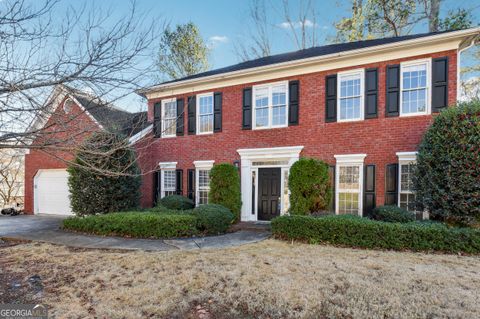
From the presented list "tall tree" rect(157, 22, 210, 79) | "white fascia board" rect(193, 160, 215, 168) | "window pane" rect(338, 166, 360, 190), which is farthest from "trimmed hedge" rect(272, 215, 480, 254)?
"tall tree" rect(157, 22, 210, 79)

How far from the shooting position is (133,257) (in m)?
5.90

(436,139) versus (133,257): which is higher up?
(436,139)

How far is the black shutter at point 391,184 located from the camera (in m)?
8.52

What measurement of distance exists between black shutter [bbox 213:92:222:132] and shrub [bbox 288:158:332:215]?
445 centimetres

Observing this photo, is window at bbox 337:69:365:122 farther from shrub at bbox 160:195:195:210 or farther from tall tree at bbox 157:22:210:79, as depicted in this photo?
tall tree at bbox 157:22:210:79

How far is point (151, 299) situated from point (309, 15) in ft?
64.6

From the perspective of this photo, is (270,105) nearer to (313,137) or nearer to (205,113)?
(313,137)

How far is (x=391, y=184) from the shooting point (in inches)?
338

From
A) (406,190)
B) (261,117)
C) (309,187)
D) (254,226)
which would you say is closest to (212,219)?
(254,226)

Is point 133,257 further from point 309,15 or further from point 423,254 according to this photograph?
point 309,15

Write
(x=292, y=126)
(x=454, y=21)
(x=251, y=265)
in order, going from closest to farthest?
(x=251, y=265) < (x=292, y=126) < (x=454, y=21)

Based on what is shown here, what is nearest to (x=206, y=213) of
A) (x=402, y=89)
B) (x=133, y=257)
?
(x=133, y=257)

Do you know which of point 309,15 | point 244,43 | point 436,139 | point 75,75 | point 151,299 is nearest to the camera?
point 151,299

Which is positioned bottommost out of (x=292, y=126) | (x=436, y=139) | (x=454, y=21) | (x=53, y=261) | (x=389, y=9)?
(x=53, y=261)
